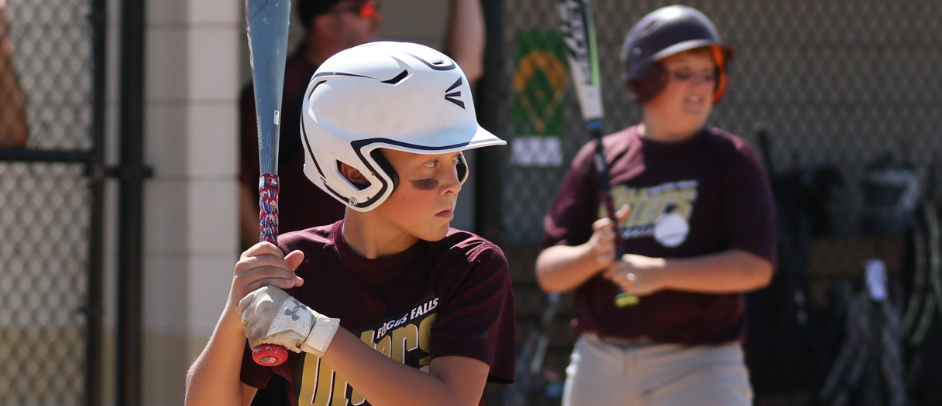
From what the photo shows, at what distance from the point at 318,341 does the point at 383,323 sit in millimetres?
191

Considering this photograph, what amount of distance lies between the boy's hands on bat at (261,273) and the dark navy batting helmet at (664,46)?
5.94 ft

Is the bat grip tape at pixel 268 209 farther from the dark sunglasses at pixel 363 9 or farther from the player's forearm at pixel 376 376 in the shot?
the dark sunglasses at pixel 363 9

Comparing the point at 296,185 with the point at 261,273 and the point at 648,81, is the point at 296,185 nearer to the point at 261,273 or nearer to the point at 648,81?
the point at 648,81

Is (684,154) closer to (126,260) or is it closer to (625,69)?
(625,69)

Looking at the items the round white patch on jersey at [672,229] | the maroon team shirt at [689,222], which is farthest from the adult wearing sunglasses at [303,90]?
the round white patch on jersey at [672,229]

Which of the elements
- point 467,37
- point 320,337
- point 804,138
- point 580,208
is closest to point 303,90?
point 467,37

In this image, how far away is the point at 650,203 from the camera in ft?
10.6

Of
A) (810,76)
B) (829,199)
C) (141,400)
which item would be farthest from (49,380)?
(810,76)

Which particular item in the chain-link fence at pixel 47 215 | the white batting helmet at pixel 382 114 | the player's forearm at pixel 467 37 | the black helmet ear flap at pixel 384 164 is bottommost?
the chain-link fence at pixel 47 215

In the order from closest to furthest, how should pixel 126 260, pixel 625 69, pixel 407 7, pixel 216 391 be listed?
pixel 216 391 → pixel 625 69 → pixel 126 260 → pixel 407 7

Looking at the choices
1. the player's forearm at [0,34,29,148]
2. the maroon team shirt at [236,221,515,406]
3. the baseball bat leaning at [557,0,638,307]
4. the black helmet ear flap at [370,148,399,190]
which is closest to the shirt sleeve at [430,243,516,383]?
the maroon team shirt at [236,221,515,406]

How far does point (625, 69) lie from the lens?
11.5 feet

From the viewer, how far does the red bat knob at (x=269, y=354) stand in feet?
5.80

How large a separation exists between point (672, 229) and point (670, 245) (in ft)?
0.17
